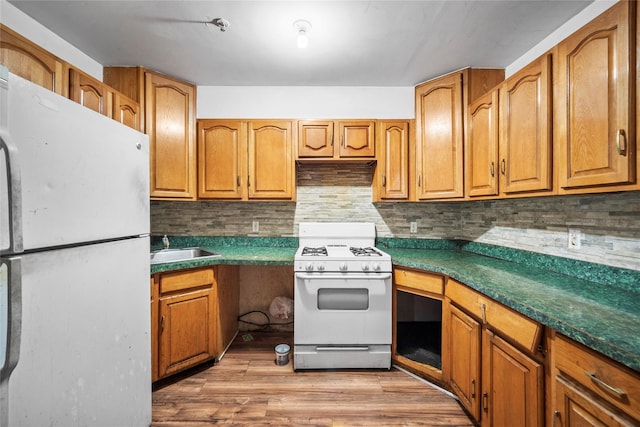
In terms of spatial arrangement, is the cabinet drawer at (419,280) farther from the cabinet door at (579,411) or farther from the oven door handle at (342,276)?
the cabinet door at (579,411)

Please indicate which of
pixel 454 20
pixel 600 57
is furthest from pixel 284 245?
pixel 600 57

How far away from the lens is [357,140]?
2.25 m

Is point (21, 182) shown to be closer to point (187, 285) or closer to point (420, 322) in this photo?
point (187, 285)

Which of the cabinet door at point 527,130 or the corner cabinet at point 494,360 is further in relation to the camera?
the cabinet door at point 527,130

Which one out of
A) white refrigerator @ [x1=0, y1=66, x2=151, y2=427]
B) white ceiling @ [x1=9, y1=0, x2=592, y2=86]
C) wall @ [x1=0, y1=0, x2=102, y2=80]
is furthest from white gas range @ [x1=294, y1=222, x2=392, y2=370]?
wall @ [x1=0, y1=0, x2=102, y2=80]

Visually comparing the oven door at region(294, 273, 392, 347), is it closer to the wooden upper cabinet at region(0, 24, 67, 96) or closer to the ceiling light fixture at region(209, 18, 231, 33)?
the ceiling light fixture at region(209, 18, 231, 33)

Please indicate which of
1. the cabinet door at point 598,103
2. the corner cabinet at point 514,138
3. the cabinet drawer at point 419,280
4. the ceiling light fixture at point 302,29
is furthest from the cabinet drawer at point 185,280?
the cabinet door at point 598,103

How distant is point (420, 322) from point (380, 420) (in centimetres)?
119

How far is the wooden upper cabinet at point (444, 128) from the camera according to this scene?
1.99 meters

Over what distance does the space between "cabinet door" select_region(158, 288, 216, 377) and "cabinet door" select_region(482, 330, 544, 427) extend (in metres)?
1.81

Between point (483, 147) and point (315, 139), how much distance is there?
1.30 m

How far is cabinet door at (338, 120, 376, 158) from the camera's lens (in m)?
2.24

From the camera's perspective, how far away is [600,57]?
1037mm

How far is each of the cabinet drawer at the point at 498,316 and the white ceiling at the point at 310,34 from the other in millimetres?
1607
